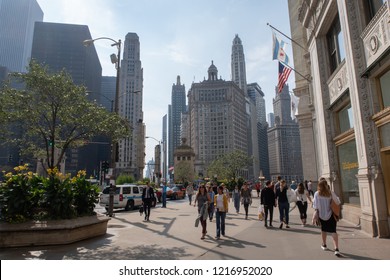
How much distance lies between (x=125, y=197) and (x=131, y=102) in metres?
128

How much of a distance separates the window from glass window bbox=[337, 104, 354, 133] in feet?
7.48

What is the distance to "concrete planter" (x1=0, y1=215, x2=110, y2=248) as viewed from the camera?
8352 mm

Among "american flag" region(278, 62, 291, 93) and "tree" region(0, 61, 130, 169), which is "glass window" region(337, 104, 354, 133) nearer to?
"american flag" region(278, 62, 291, 93)

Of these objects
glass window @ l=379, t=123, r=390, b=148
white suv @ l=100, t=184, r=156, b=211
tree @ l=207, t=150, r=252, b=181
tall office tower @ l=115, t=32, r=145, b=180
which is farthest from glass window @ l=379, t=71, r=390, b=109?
tall office tower @ l=115, t=32, r=145, b=180

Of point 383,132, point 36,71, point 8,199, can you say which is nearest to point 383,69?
point 383,132

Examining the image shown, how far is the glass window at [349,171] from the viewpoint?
1169cm

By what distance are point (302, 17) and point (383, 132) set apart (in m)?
10.6

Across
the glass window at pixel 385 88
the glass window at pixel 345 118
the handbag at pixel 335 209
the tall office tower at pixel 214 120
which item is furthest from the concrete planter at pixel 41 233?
the tall office tower at pixel 214 120

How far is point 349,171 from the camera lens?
12.3m

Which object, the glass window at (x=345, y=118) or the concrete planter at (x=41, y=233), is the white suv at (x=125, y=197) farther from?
the glass window at (x=345, y=118)

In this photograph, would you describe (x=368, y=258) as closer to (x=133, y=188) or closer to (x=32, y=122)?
(x=32, y=122)

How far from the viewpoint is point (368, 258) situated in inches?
260

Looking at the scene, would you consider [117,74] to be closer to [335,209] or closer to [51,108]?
[51,108]

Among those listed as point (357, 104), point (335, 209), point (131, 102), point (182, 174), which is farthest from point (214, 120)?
point (335, 209)
